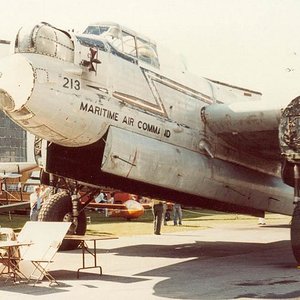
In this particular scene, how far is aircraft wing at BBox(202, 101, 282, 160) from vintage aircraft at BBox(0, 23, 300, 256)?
0.9 inches

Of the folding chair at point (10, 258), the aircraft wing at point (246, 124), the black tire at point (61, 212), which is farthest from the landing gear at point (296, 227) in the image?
the black tire at point (61, 212)

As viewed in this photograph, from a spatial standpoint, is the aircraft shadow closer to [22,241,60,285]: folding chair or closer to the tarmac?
the tarmac

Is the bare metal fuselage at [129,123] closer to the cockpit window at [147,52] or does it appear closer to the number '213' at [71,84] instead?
the number '213' at [71,84]

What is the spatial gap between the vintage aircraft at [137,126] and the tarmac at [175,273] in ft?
3.62

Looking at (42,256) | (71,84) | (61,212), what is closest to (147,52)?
(71,84)

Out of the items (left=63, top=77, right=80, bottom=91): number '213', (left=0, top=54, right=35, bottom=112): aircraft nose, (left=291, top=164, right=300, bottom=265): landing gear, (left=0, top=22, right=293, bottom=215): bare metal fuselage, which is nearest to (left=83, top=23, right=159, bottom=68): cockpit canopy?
(left=0, top=22, right=293, bottom=215): bare metal fuselage

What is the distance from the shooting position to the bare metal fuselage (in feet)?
31.4

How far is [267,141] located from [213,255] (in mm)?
2761

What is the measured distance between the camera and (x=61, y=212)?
13500 millimetres

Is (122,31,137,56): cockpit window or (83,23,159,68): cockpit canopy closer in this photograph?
(83,23,159,68): cockpit canopy

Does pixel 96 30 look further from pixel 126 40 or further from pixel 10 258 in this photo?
pixel 10 258

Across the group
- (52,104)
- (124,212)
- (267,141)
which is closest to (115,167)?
(52,104)

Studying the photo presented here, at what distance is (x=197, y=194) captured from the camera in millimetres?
12281

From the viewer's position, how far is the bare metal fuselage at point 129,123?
957 cm
